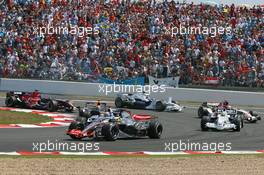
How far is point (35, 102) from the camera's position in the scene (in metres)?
24.6

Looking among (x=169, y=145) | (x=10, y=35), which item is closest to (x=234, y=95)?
(x=10, y=35)

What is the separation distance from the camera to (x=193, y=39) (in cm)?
2914

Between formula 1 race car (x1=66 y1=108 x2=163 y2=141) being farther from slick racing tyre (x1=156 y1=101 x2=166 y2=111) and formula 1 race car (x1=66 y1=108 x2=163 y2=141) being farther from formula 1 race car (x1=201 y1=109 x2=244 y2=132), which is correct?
slick racing tyre (x1=156 y1=101 x2=166 y2=111)

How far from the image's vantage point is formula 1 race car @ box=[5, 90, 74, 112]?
24.0 m

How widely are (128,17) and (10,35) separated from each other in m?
5.31

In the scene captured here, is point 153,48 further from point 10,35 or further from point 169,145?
point 169,145

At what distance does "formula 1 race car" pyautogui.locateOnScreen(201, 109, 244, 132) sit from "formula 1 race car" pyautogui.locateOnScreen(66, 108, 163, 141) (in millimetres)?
2416

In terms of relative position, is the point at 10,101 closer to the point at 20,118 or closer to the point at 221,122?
the point at 20,118

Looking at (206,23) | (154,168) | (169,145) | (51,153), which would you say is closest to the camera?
(154,168)

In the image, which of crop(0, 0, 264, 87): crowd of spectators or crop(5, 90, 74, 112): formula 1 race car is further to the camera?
crop(0, 0, 264, 87): crowd of spectators

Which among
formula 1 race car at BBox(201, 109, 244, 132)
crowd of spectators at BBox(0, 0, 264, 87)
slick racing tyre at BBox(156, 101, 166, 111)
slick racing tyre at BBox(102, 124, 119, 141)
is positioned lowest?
slick racing tyre at BBox(156, 101, 166, 111)

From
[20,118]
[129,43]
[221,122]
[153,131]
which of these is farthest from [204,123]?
[129,43]

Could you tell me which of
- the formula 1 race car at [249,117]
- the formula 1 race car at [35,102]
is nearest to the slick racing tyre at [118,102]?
the formula 1 race car at [35,102]

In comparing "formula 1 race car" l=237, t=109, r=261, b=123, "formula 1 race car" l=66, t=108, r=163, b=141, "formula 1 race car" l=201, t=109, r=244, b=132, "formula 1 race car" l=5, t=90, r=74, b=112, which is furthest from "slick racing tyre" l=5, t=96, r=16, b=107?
"formula 1 race car" l=66, t=108, r=163, b=141
